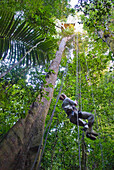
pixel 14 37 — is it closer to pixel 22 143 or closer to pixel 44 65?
pixel 44 65

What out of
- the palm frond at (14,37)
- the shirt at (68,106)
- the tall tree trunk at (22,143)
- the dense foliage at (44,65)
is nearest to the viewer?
the tall tree trunk at (22,143)

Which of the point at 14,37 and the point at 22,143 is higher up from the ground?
the point at 14,37

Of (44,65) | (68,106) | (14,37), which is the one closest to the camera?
(14,37)

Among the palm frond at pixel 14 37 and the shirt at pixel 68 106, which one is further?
the shirt at pixel 68 106

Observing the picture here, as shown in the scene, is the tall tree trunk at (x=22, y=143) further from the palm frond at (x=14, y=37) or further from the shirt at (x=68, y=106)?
the shirt at (x=68, y=106)

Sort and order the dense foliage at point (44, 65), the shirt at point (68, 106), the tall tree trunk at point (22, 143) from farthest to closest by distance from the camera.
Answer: the shirt at point (68, 106)
the dense foliage at point (44, 65)
the tall tree trunk at point (22, 143)

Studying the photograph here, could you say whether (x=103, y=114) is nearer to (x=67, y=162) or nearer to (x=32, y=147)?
(x=67, y=162)

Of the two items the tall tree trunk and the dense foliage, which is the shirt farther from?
the tall tree trunk

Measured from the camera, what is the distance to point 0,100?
1.20 m

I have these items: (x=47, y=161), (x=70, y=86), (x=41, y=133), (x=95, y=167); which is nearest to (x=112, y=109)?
(x=70, y=86)

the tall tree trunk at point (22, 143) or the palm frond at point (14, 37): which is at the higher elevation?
the palm frond at point (14, 37)

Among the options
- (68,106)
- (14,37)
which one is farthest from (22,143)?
(68,106)

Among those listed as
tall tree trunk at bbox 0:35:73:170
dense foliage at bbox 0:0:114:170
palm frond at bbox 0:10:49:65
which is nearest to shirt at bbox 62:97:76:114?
dense foliage at bbox 0:0:114:170

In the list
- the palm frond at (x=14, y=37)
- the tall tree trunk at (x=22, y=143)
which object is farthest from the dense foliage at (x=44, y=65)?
the tall tree trunk at (x=22, y=143)
